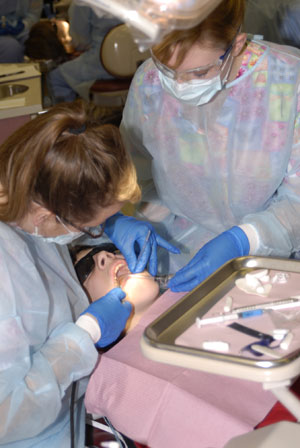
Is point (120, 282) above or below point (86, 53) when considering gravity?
above

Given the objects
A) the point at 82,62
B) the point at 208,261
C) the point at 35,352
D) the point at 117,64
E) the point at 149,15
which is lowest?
the point at 82,62

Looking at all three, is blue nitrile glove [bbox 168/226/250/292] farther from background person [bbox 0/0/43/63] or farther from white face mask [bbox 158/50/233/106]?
background person [bbox 0/0/43/63]

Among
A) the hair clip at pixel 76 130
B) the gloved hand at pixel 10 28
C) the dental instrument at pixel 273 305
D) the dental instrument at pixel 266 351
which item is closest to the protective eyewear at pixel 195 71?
the hair clip at pixel 76 130

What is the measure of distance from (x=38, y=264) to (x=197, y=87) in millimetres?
590

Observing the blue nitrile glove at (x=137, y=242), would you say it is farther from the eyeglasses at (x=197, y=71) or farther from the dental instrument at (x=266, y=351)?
the dental instrument at (x=266, y=351)

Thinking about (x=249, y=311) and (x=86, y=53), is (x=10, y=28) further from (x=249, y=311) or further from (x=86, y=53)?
(x=249, y=311)

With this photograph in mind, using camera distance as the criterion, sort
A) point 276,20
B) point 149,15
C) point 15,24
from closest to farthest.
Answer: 1. point 149,15
2. point 276,20
3. point 15,24

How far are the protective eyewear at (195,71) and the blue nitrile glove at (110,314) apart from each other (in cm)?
55

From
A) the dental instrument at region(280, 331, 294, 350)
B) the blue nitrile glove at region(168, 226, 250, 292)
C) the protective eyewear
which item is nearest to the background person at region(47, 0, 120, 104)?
the protective eyewear

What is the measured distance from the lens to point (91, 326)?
4.13 feet

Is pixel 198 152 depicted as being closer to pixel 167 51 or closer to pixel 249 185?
pixel 249 185

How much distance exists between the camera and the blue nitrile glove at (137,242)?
4.91ft

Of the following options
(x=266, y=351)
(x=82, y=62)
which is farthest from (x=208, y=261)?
(x=82, y=62)

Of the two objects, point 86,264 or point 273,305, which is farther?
point 86,264
